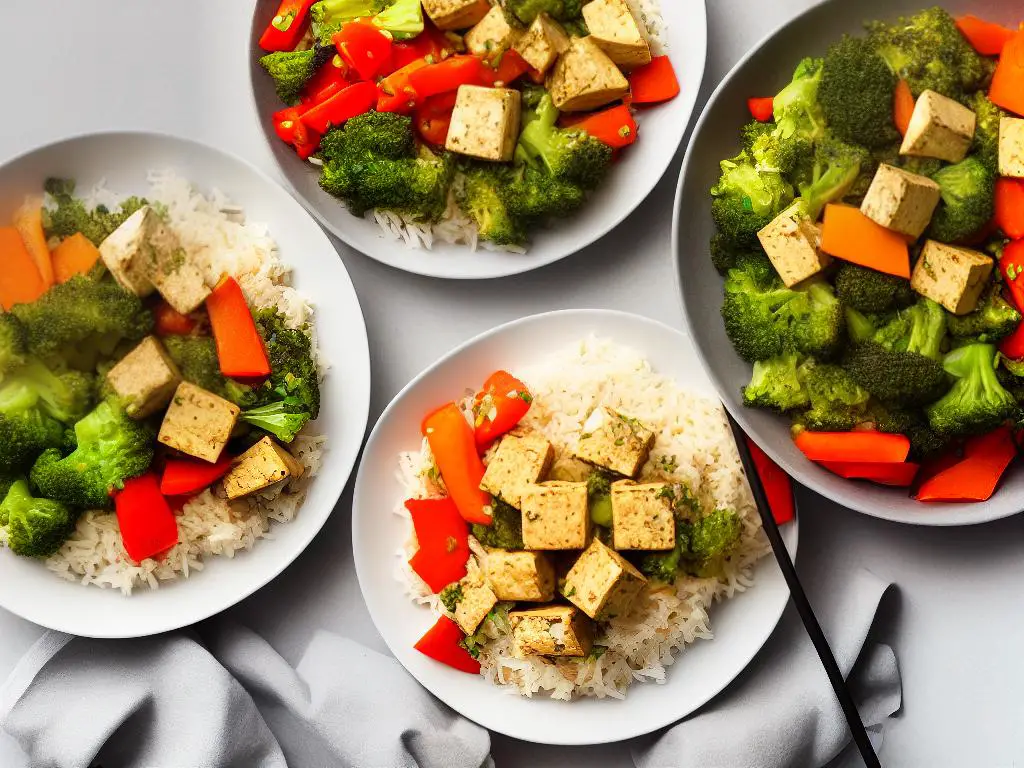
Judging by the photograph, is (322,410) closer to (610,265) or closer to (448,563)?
(448,563)

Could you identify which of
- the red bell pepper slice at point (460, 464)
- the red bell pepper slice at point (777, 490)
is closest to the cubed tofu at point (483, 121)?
the red bell pepper slice at point (460, 464)

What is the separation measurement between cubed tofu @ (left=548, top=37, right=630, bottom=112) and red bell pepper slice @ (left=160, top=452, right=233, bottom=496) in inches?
62.0

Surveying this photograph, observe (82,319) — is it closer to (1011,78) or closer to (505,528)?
(505,528)

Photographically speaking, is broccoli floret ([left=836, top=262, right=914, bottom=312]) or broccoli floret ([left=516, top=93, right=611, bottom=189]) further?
broccoli floret ([left=516, top=93, right=611, bottom=189])

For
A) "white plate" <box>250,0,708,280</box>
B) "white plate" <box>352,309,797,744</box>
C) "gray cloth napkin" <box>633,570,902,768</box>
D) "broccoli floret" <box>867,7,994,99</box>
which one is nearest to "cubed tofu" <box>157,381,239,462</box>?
"white plate" <box>352,309,797,744</box>

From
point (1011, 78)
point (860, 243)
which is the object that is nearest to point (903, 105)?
point (1011, 78)

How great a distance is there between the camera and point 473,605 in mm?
2592

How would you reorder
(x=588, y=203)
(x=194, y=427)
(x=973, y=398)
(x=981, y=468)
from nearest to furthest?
(x=973, y=398) → (x=981, y=468) → (x=194, y=427) → (x=588, y=203)

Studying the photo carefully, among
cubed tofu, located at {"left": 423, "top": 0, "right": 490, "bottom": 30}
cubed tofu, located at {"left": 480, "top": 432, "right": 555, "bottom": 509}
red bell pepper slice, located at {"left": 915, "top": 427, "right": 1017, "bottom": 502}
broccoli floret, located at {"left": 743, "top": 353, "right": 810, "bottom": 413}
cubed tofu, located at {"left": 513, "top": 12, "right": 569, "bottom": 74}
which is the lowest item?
red bell pepper slice, located at {"left": 915, "top": 427, "right": 1017, "bottom": 502}

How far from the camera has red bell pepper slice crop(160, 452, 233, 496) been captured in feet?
8.60

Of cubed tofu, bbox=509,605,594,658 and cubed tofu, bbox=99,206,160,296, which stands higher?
cubed tofu, bbox=99,206,160,296

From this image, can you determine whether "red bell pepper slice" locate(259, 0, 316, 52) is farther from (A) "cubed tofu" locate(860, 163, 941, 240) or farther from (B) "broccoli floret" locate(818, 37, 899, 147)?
(A) "cubed tofu" locate(860, 163, 941, 240)

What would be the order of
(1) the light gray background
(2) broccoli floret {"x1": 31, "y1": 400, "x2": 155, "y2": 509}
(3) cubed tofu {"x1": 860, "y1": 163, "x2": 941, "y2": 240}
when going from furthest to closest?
1. (1) the light gray background
2. (2) broccoli floret {"x1": 31, "y1": 400, "x2": 155, "y2": 509}
3. (3) cubed tofu {"x1": 860, "y1": 163, "x2": 941, "y2": 240}

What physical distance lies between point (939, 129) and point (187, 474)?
238cm
